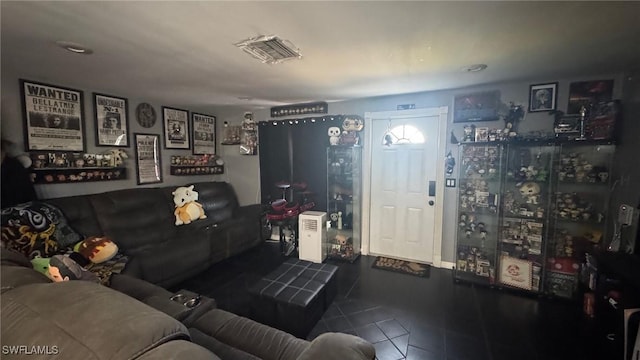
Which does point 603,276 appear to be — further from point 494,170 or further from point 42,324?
point 42,324

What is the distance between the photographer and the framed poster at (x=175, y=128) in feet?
12.4

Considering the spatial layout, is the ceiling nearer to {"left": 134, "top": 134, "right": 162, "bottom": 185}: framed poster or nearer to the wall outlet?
{"left": 134, "top": 134, "right": 162, "bottom": 185}: framed poster

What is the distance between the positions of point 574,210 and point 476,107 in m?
1.41

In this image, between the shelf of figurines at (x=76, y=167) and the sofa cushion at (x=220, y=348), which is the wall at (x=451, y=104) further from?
the shelf of figurines at (x=76, y=167)

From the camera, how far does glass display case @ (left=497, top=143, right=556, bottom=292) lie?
2.62 metres

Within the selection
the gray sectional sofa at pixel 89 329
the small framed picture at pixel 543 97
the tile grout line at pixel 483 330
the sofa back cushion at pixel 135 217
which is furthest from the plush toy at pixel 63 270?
the small framed picture at pixel 543 97

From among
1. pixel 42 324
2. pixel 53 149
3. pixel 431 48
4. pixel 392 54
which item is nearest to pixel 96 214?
pixel 53 149

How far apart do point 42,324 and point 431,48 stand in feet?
7.52

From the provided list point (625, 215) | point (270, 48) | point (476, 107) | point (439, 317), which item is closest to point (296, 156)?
point (270, 48)

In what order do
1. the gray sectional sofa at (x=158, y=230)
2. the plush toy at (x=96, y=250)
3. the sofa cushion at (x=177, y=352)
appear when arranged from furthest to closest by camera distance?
the gray sectional sofa at (x=158, y=230)
the plush toy at (x=96, y=250)
the sofa cushion at (x=177, y=352)

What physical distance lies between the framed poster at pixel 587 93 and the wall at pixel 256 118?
41 mm

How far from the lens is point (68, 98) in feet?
8.99

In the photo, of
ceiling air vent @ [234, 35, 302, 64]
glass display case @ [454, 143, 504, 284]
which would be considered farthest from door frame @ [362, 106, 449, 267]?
ceiling air vent @ [234, 35, 302, 64]

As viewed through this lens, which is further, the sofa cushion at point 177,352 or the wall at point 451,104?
the wall at point 451,104
